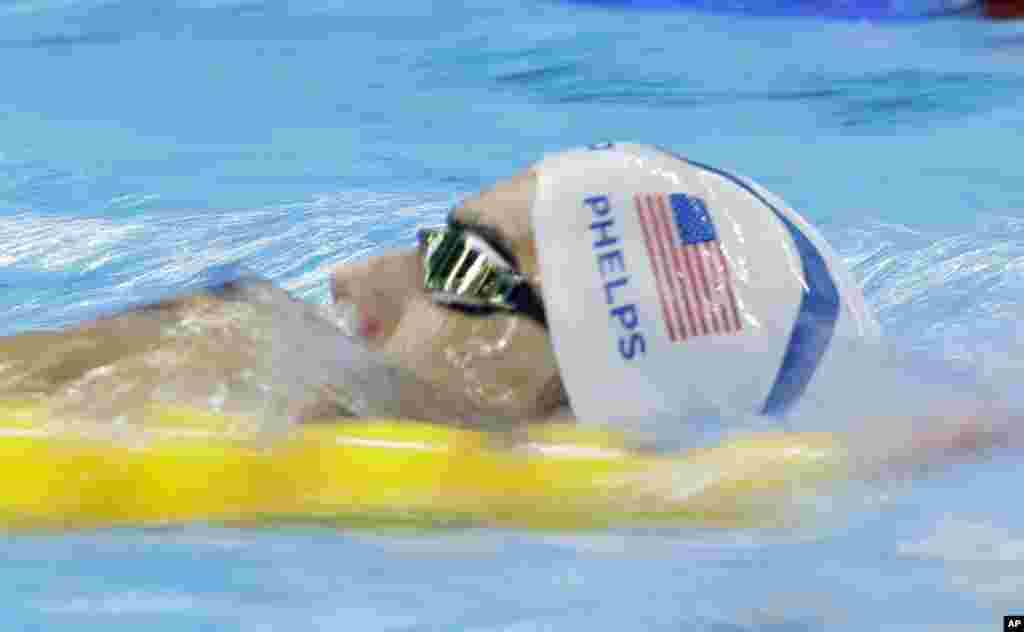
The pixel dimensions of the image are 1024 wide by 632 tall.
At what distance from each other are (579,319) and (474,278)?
245 mm

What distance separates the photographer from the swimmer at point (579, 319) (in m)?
3.48

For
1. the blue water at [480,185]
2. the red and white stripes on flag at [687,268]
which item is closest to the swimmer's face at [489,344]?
the red and white stripes on flag at [687,268]

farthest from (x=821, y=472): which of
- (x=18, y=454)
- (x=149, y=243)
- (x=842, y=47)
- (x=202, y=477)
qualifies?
(x=842, y=47)

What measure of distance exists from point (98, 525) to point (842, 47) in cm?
523

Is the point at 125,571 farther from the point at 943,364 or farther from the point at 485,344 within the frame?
the point at 943,364

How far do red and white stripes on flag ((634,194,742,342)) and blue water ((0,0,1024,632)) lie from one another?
39 centimetres

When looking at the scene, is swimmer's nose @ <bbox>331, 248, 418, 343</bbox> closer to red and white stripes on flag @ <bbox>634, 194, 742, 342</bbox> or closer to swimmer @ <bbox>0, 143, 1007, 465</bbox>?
swimmer @ <bbox>0, 143, 1007, 465</bbox>

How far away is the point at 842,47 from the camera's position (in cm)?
781

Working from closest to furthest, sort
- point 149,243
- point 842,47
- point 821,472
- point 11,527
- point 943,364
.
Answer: point 11,527 < point 821,472 < point 943,364 < point 149,243 < point 842,47

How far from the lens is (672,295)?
3561 mm

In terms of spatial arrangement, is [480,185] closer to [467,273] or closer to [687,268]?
[467,273]

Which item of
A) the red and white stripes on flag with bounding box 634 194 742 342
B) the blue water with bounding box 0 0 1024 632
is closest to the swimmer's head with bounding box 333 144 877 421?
the red and white stripes on flag with bounding box 634 194 742 342

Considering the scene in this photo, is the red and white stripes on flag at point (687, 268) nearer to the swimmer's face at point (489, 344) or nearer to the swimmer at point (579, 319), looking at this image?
the swimmer at point (579, 319)

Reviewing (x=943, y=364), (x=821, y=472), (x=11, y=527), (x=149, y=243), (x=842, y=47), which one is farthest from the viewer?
(x=842, y=47)
